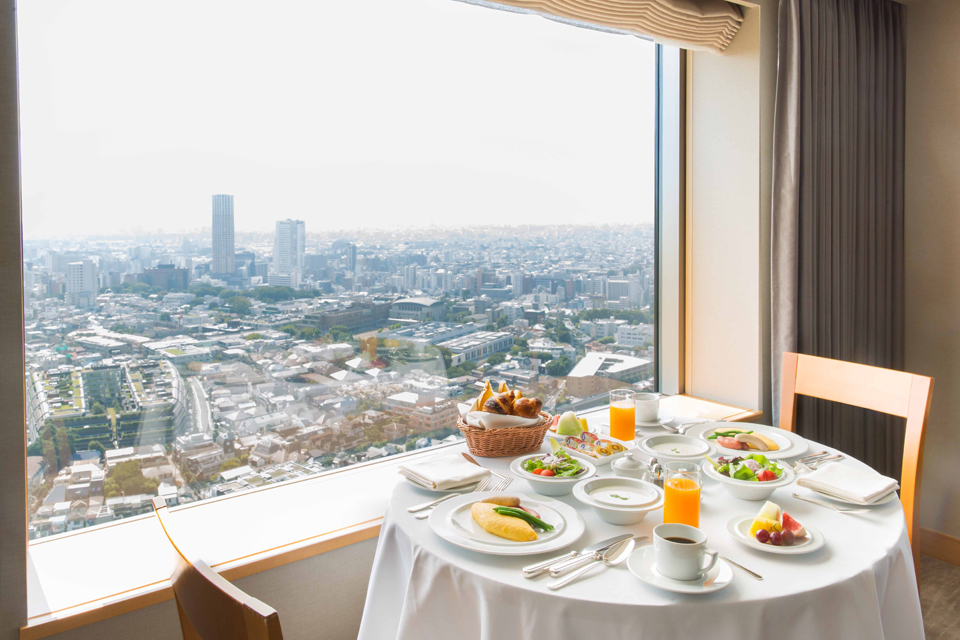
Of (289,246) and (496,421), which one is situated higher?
(289,246)

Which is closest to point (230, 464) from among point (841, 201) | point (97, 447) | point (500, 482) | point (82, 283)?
point (97, 447)

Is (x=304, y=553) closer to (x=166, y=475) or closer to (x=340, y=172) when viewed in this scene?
(x=166, y=475)

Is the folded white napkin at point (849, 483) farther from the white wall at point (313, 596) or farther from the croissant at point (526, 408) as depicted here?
the white wall at point (313, 596)

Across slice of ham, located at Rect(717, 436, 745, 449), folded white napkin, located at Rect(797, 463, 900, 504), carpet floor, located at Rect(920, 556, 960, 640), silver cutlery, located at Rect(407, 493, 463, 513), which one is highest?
slice of ham, located at Rect(717, 436, 745, 449)

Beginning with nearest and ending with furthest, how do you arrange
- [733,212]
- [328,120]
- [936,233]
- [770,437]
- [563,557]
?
[563,557] < [770,437] < [328,120] < [733,212] < [936,233]

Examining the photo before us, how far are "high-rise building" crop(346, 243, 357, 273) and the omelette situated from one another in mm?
1055

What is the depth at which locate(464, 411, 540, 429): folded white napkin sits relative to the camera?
5.23ft

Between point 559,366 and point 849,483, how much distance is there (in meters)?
1.27

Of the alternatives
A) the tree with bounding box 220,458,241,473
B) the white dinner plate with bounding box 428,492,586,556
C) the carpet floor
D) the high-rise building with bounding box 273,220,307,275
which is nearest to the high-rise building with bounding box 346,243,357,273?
the high-rise building with bounding box 273,220,307,275

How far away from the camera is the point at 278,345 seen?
1873 mm

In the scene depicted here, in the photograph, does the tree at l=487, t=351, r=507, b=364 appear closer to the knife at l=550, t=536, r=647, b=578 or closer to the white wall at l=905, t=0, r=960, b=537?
the knife at l=550, t=536, r=647, b=578

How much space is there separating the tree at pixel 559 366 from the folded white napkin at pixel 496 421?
853mm

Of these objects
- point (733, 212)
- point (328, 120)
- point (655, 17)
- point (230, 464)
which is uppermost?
point (655, 17)

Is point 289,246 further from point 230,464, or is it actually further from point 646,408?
point 646,408
